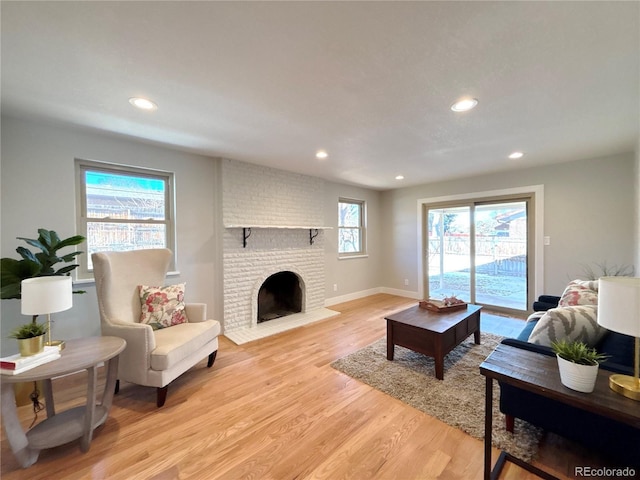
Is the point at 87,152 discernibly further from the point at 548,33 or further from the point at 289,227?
the point at 548,33

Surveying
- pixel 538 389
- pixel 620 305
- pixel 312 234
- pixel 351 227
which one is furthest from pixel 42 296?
pixel 351 227

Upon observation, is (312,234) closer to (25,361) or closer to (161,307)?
(161,307)

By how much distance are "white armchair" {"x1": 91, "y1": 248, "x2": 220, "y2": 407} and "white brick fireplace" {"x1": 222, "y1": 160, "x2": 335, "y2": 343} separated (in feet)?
2.89

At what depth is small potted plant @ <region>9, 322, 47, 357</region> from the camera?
1564 millimetres

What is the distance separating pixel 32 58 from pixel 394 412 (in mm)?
3282

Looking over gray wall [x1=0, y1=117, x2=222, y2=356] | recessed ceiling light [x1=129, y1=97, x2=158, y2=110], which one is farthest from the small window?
recessed ceiling light [x1=129, y1=97, x2=158, y2=110]

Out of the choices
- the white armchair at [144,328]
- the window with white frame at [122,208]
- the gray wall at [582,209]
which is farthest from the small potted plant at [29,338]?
the gray wall at [582,209]

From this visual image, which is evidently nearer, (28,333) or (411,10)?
(411,10)

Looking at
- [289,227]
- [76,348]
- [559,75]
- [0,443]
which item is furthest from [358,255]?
[0,443]

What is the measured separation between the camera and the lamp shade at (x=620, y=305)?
104 centimetres

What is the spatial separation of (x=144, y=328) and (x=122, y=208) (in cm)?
162

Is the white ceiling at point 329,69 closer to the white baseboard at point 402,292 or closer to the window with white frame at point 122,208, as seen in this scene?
the window with white frame at point 122,208

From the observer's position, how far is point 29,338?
5.20ft

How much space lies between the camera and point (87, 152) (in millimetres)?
2617
